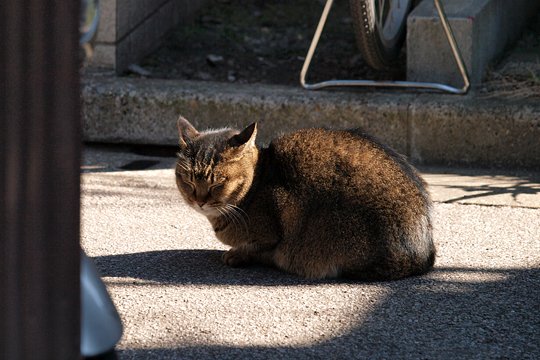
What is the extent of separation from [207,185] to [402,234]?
0.72 meters

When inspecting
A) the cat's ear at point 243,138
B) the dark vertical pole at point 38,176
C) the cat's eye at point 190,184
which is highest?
the dark vertical pole at point 38,176

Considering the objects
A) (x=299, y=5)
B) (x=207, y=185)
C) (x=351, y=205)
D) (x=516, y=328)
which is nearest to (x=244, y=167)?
(x=207, y=185)

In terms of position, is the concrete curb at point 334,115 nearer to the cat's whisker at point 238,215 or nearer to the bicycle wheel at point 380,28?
the bicycle wheel at point 380,28

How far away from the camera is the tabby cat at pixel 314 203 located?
3.35m

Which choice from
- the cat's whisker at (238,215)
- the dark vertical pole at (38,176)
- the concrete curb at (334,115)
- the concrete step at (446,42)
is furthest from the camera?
the concrete step at (446,42)

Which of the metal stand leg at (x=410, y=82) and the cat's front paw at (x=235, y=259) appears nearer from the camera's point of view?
the cat's front paw at (x=235, y=259)

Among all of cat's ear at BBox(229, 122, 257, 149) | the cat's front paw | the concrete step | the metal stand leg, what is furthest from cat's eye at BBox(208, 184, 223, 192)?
the concrete step

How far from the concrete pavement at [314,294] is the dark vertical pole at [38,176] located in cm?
116

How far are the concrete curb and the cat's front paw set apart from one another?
5.82ft

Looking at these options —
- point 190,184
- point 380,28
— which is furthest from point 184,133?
point 380,28

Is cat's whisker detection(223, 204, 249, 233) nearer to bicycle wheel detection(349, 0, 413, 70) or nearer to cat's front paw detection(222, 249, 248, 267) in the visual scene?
cat's front paw detection(222, 249, 248, 267)

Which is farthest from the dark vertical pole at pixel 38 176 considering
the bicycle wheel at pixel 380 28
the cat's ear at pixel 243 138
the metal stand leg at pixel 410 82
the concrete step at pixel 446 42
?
the concrete step at pixel 446 42

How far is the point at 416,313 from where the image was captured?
3.10m

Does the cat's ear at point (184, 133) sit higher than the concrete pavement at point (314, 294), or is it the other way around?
the cat's ear at point (184, 133)
